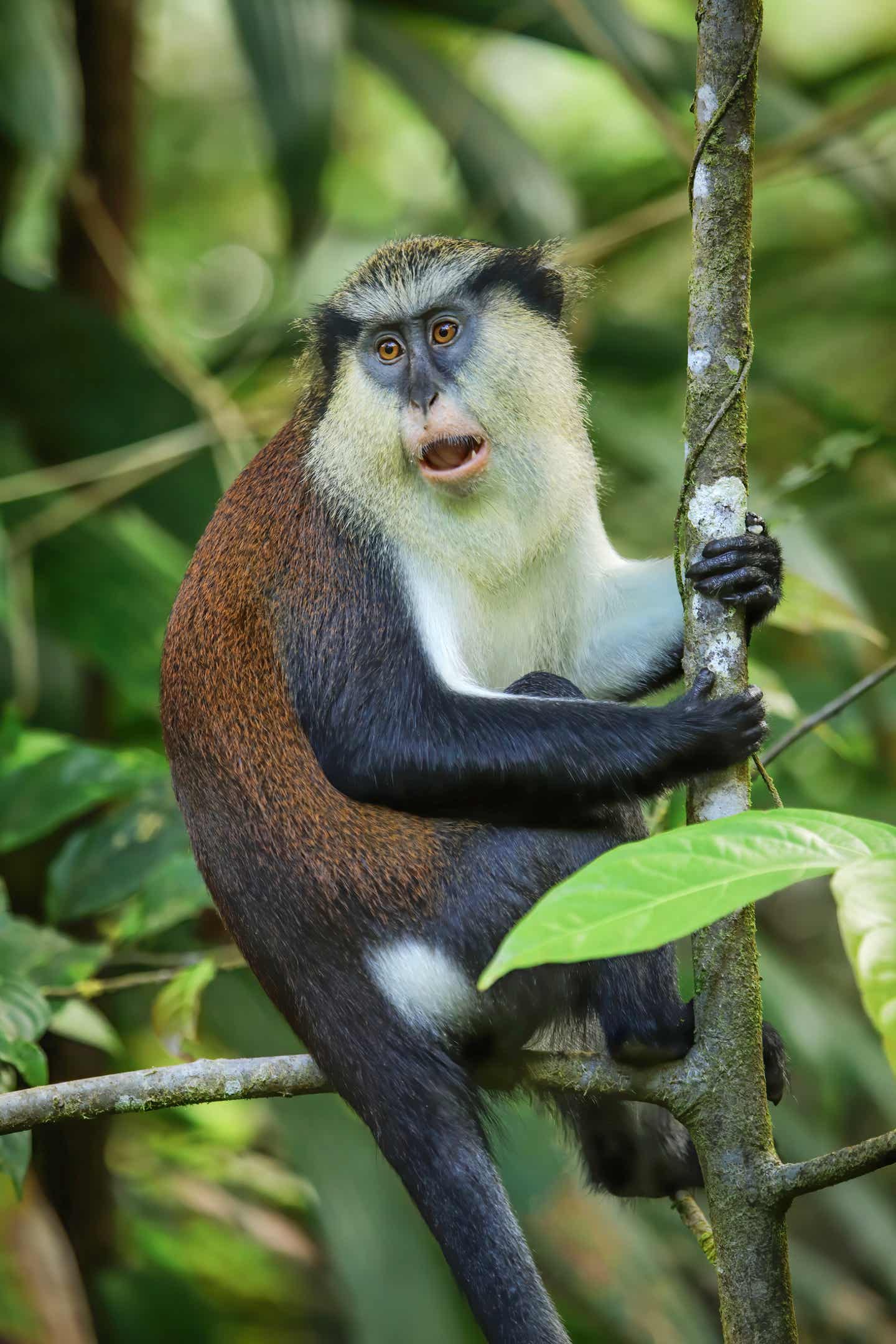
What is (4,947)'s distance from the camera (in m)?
2.98

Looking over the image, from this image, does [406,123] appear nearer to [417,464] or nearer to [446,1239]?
[417,464]

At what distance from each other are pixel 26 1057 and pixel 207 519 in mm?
3147

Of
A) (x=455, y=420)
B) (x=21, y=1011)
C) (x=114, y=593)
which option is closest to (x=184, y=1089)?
(x=21, y=1011)

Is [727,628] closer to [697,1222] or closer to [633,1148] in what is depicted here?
[697,1222]

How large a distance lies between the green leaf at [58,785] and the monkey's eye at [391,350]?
4.39 ft

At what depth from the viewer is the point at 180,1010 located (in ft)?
9.63

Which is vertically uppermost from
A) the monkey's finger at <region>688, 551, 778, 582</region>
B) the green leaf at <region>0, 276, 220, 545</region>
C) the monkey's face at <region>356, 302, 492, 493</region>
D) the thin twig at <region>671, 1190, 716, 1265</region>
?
the green leaf at <region>0, 276, 220, 545</region>

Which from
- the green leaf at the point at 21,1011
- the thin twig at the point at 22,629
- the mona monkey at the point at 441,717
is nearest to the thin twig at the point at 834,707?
the mona monkey at the point at 441,717

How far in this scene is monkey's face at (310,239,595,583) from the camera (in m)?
3.21

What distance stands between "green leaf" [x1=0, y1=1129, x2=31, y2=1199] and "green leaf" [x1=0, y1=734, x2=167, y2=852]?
3.33 ft

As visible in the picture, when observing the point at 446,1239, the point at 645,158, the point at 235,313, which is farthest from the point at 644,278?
the point at 446,1239

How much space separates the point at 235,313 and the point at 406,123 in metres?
1.93

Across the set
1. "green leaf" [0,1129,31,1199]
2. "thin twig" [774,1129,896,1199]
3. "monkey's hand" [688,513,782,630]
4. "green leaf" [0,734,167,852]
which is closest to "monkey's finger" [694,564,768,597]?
"monkey's hand" [688,513,782,630]

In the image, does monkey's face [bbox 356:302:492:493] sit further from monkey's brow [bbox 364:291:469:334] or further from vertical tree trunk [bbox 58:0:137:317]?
vertical tree trunk [bbox 58:0:137:317]
